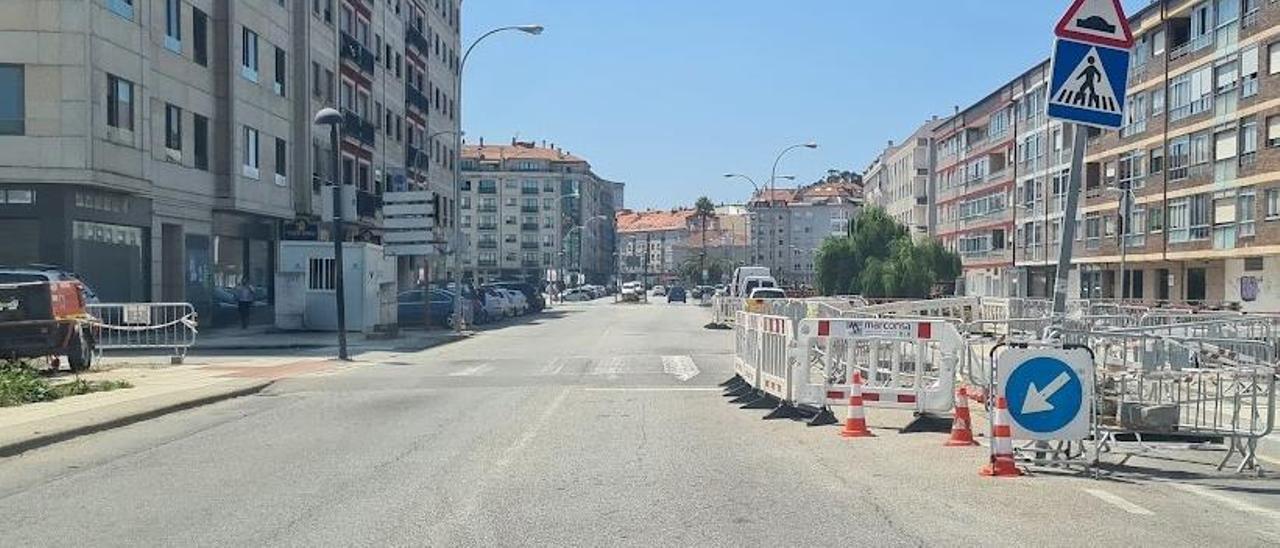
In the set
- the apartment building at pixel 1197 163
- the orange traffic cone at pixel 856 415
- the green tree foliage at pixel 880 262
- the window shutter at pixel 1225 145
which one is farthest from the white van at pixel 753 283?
the orange traffic cone at pixel 856 415

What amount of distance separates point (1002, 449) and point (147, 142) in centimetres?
2848

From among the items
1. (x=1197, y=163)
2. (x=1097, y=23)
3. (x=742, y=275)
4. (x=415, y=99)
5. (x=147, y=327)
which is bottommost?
(x=147, y=327)

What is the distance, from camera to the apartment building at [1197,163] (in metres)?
47.8

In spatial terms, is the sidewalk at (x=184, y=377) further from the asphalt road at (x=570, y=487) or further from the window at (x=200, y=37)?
the window at (x=200, y=37)

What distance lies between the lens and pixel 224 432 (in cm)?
1321

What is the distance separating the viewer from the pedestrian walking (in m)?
38.7

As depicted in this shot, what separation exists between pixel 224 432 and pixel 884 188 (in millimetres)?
117970

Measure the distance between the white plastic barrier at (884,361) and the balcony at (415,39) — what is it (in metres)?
54.5

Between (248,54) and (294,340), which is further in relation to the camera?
(248,54)

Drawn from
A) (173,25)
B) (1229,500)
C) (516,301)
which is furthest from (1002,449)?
(516,301)

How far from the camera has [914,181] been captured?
108438 millimetres

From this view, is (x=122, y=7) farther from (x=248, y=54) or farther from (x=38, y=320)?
(x=38, y=320)

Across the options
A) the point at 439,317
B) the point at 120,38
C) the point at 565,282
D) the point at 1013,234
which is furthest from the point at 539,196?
the point at 120,38

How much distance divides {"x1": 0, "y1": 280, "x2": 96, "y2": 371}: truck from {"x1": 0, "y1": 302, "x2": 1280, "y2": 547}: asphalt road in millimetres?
5639
